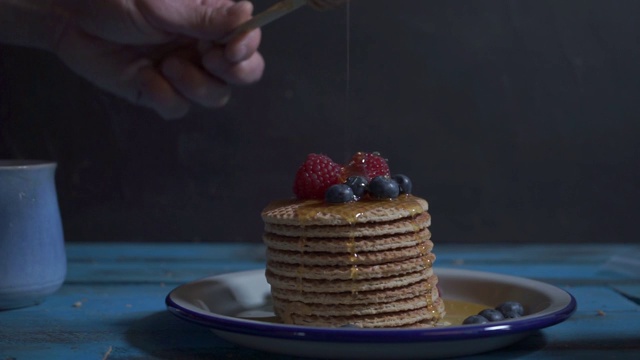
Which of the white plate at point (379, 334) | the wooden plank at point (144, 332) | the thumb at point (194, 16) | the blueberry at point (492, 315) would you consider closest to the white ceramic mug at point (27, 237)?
the wooden plank at point (144, 332)

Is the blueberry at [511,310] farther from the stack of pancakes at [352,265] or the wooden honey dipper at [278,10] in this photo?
the wooden honey dipper at [278,10]

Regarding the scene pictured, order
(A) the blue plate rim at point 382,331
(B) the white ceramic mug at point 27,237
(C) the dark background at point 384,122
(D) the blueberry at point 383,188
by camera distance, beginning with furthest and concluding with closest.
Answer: (C) the dark background at point 384,122
(B) the white ceramic mug at point 27,237
(D) the blueberry at point 383,188
(A) the blue plate rim at point 382,331

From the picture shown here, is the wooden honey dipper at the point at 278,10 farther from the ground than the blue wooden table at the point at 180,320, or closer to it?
farther from the ground

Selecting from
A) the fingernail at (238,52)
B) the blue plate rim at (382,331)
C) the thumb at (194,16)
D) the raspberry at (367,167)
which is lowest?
the blue plate rim at (382,331)

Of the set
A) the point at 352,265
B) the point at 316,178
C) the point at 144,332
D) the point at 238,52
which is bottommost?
the point at 144,332

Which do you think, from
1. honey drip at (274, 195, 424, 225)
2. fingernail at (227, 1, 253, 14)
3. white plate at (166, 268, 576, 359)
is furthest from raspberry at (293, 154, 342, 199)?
fingernail at (227, 1, 253, 14)

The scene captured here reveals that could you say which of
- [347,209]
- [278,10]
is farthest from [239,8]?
[347,209]

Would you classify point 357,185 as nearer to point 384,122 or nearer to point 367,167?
point 367,167

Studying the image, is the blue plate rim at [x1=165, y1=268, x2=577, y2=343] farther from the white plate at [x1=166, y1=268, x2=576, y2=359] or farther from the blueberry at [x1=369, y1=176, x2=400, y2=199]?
the blueberry at [x1=369, y1=176, x2=400, y2=199]
